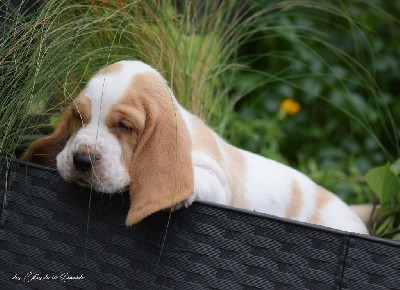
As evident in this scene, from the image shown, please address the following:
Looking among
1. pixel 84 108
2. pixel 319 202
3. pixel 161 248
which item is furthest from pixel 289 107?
pixel 161 248

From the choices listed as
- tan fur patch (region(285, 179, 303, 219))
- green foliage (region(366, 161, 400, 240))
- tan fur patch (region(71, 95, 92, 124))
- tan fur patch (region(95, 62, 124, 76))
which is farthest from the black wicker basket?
green foliage (region(366, 161, 400, 240))

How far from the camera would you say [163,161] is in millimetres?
2488

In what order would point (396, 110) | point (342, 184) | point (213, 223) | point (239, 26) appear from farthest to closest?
point (396, 110) < point (342, 184) < point (239, 26) < point (213, 223)

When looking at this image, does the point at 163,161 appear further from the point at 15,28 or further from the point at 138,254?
the point at 15,28

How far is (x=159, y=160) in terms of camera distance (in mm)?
2494

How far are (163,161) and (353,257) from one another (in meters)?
0.58

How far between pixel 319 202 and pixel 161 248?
0.92m

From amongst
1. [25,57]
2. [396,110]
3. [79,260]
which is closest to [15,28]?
[25,57]

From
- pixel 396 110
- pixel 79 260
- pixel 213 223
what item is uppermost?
pixel 213 223

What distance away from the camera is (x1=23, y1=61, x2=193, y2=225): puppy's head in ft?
8.00

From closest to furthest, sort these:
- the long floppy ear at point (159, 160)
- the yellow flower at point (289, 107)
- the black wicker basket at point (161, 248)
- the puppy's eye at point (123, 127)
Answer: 1. the black wicker basket at point (161, 248)
2. the long floppy ear at point (159, 160)
3. the puppy's eye at point (123, 127)
4. the yellow flower at point (289, 107)

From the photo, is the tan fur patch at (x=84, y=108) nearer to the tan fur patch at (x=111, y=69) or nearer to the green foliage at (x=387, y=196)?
the tan fur patch at (x=111, y=69)

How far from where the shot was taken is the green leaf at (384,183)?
122 inches

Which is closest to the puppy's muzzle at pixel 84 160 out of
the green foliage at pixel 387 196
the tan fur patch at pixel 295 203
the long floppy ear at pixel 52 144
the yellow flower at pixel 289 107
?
the long floppy ear at pixel 52 144
